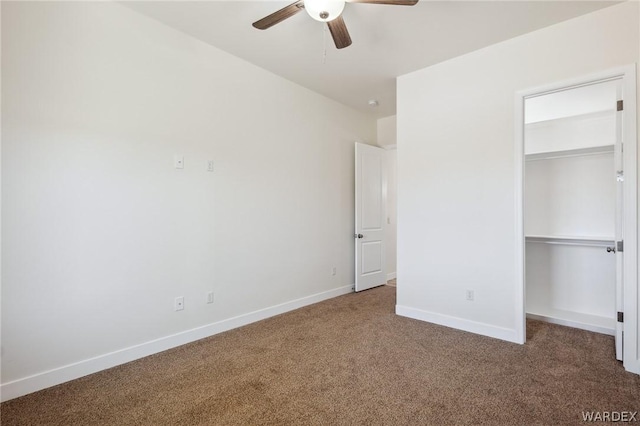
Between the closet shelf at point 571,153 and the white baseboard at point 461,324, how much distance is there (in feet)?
6.50

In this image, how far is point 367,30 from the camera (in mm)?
2742

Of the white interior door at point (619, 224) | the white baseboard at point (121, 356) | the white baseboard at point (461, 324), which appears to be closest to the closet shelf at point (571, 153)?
the white interior door at point (619, 224)

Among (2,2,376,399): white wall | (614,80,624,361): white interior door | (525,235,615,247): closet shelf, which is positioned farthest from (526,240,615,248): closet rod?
(2,2,376,399): white wall

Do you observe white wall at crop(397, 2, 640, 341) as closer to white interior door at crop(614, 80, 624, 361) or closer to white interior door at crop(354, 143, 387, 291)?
white interior door at crop(614, 80, 624, 361)

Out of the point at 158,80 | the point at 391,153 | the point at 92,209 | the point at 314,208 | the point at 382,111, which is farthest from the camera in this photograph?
the point at 391,153

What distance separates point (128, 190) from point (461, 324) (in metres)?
3.38

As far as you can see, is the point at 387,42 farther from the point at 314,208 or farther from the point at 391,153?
the point at 391,153

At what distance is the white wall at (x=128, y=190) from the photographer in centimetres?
206

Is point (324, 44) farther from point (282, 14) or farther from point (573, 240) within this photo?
point (573, 240)

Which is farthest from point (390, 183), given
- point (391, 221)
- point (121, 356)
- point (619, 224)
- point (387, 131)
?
point (121, 356)

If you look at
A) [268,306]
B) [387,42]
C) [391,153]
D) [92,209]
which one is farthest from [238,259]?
[391,153]

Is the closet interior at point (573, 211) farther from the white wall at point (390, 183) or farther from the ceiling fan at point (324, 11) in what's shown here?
the ceiling fan at point (324, 11)

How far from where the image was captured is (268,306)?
3.57 metres

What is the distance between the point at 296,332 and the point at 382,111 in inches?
141
